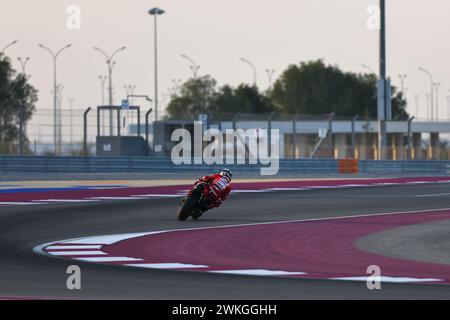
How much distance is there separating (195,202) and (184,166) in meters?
21.6

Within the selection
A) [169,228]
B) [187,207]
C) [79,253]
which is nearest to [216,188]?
[187,207]

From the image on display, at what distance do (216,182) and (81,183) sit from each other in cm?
1811

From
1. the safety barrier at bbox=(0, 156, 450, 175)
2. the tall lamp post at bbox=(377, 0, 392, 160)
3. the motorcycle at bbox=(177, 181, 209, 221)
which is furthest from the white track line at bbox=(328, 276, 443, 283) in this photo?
the tall lamp post at bbox=(377, 0, 392, 160)

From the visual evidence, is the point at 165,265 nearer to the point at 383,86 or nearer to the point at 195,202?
the point at 195,202

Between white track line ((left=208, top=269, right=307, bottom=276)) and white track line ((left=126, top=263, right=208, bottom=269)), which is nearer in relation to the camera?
white track line ((left=208, top=269, right=307, bottom=276))

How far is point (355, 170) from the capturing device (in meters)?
49.0

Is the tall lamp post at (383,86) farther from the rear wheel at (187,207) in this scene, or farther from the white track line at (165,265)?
the white track line at (165,265)

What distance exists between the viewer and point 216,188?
25.0 m

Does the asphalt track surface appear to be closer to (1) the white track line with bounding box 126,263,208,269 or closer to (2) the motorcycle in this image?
(2) the motorcycle

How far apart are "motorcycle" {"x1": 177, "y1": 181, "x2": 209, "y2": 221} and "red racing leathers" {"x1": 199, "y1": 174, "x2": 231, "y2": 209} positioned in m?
0.12

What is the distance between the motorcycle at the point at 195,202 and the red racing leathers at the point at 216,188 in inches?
4.7

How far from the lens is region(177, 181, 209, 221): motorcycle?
81.4ft
